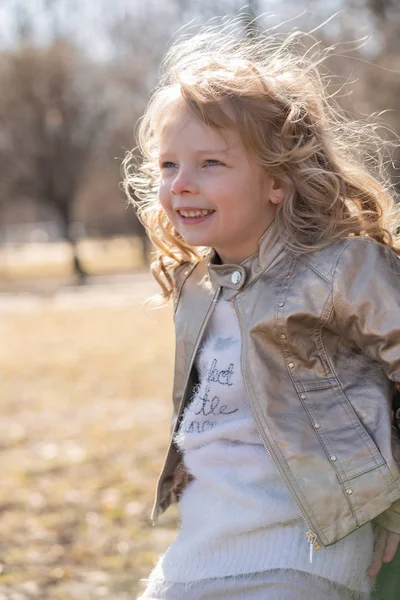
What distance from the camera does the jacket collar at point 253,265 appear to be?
7.51 feet

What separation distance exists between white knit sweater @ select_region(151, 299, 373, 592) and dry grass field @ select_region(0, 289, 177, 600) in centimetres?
49

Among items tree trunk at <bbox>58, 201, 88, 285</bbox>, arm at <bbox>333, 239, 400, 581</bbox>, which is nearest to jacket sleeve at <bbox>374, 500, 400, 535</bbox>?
arm at <bbox>333, 239, 400, 581</bbox>

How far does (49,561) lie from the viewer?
4.38m

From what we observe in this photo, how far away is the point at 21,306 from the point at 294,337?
664 inches

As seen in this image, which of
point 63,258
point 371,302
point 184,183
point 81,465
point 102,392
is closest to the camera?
point 371,302

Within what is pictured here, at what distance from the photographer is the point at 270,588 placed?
2.11 metres

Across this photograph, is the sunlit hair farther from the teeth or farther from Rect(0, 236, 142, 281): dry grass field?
Rect(0, 236, 142, 281): dry grass field

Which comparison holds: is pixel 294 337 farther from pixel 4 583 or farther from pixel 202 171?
pixel 4 583

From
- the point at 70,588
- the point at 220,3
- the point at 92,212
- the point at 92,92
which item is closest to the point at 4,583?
the point at 70,588

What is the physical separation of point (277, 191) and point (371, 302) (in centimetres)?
46

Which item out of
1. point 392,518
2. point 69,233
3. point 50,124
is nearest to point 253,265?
point 392,518

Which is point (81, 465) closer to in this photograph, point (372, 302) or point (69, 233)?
point (372, 302)

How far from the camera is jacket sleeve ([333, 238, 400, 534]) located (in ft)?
6.79

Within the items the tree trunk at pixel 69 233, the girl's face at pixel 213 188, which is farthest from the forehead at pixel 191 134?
the tree trunk at pixel 69 233
